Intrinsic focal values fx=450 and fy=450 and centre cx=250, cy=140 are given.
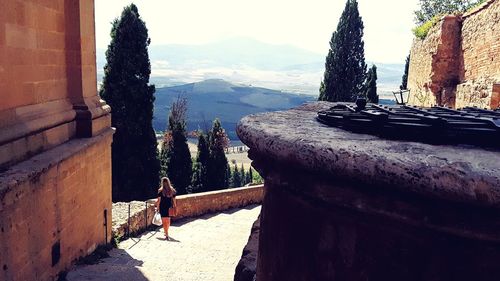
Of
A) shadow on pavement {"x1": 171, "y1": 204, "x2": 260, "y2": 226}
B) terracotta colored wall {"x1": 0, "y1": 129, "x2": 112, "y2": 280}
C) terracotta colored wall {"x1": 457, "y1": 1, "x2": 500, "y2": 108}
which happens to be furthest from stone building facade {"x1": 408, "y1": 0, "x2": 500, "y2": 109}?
terracotta colored wall {"x1": 0, "y1": 129, "x2": 112, "y2": 280}

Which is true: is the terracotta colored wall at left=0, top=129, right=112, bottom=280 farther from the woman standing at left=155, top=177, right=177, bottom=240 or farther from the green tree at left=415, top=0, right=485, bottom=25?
the green tree at left=415, top=0, right=485, bottom=25

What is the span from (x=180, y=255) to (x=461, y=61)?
7.80 meters

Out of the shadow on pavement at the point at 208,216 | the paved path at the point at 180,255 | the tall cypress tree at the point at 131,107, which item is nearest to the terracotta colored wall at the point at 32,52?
the paved path at the point at 180,255

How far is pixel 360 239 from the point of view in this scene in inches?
58.8

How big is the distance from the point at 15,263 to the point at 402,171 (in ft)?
16.4

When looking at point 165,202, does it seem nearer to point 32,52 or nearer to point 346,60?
point 32,52

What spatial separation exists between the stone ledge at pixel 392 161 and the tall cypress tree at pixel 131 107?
57.9ft

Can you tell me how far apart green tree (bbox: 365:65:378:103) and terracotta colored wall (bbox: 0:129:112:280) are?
21.0 meters

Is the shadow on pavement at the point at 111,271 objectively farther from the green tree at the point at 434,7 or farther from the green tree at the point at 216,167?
the green tree at the point at 434,7

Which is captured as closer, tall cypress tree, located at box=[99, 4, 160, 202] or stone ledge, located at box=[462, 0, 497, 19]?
stone ledge, located at box=[462, 0, 497, 19]

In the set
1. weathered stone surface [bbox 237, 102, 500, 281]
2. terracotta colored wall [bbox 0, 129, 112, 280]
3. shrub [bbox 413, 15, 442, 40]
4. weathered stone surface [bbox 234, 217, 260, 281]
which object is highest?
shrub [bbox 413, 15, 442, 40]

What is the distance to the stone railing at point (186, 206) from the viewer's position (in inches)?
403

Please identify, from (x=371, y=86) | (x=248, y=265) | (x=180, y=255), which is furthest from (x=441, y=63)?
(x=371, y=86)

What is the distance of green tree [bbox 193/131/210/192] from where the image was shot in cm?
2317
